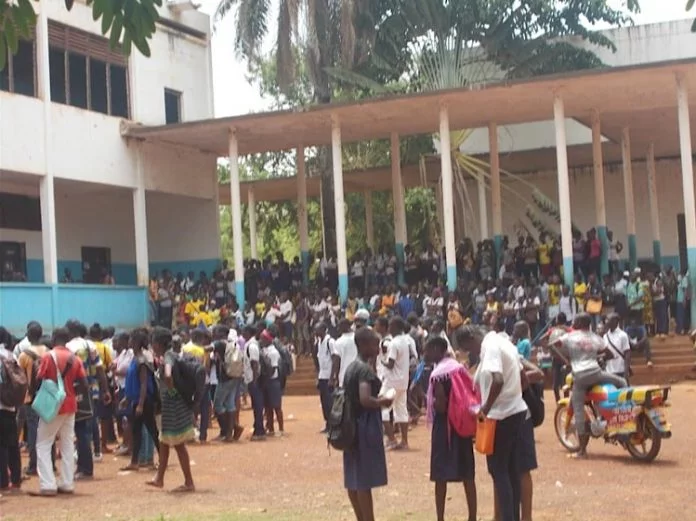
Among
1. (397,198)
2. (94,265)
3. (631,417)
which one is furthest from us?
(94,265)

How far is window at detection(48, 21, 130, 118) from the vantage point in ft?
79.5

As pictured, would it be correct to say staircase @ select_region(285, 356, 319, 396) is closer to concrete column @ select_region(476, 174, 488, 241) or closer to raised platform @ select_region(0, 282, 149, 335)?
raised platform @ select_region(0, 282, 149, 335)

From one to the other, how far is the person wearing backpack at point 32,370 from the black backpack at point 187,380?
4.34 ft

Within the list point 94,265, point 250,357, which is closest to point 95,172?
point 94,265

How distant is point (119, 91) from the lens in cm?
2597

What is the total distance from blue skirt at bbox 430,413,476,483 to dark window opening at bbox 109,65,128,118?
1936cm

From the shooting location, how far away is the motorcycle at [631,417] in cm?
1054

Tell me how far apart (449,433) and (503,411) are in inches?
20.7

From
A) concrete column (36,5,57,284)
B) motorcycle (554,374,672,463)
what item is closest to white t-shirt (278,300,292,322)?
concrete column (36,5,57,284)

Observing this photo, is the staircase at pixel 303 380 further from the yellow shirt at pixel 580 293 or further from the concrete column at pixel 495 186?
the concrete column at pixel 495 186

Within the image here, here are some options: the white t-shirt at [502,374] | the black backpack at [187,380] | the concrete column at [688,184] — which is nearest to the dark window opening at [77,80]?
the concrete column at [688,184]

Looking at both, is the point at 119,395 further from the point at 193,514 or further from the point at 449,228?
the point at 449,228

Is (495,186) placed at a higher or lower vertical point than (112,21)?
higher

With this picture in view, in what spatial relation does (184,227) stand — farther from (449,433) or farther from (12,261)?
(449,433)
